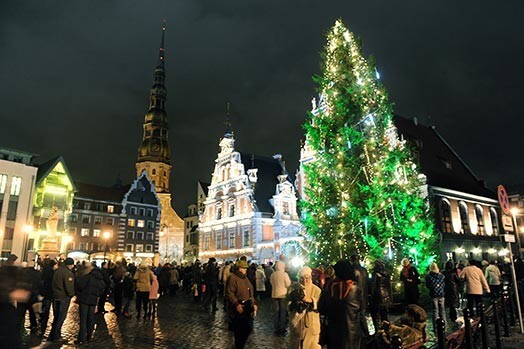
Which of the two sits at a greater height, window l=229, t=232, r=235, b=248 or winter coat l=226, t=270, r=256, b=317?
window l=229, t=232, r=235, b=248

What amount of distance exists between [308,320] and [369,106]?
48.2 feet

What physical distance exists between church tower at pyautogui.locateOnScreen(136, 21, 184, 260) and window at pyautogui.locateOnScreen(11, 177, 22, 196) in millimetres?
37472

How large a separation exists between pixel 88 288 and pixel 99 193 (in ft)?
177

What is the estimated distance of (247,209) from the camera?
4675 centimetres

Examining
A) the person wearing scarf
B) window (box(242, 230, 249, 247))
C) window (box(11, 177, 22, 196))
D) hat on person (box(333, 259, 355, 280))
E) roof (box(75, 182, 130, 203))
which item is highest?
roof (box(75, 182, 130, 203))

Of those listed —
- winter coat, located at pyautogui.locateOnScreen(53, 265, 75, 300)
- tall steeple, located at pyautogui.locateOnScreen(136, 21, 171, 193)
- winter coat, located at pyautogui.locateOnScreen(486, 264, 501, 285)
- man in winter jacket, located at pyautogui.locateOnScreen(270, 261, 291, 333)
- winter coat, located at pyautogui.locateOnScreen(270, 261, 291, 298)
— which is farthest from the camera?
tall steeple, located at pyautogui.locateOnScreen(136, 21, 171, 193)

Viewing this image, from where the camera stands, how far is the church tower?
77.9m

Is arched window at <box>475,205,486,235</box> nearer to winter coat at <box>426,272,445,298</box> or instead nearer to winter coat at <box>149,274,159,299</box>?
winter coat at <box>426,272,445,298</box>

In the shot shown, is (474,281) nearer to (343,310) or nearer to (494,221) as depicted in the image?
(343,310)

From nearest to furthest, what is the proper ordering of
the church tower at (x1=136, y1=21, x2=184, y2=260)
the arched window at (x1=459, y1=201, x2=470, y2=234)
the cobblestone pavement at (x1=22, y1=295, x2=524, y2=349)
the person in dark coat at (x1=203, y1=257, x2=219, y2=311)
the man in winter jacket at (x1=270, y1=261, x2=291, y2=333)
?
the cobblestone pavement at (x1=22, y1=295, x2=524, y2=349)
the man in winter jacket at (x1=270, y1=261, x2=291, y2=333)
the person in dark coat at (x1=203, y1=257, x2=219, y2=311)
the arched window at (x1=459, y1=201, x2=470, y2=234)
the church tower at (x1=136, y1=21, x2=184, y2=260)

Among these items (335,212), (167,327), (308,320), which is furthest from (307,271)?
(335,212)

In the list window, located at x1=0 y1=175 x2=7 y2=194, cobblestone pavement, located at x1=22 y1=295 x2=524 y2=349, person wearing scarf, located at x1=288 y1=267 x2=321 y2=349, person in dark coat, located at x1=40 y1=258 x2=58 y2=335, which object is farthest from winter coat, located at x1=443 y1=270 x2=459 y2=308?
window, located at x1=0 y1=175 x2=7 y2=194

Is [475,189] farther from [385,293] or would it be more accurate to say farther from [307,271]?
[307,271]

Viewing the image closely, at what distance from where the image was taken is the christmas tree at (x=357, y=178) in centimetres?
1677
